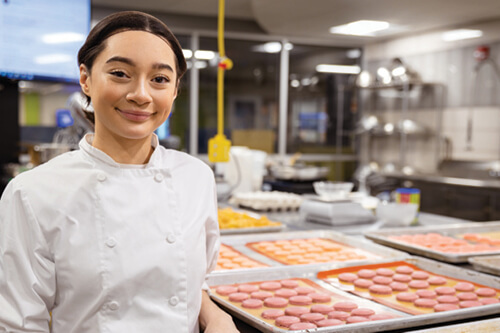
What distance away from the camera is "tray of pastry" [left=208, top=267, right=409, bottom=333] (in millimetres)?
1363

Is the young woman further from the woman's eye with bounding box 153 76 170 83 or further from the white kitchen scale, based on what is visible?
the white kitchen scale

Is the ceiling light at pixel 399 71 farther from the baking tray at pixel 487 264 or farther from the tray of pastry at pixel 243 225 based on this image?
the baking tray at pixel 487 264

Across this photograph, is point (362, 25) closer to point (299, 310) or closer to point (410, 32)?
point (410, 32)

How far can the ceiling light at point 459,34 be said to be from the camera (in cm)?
652

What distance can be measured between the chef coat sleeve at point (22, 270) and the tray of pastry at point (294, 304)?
545 millimetres

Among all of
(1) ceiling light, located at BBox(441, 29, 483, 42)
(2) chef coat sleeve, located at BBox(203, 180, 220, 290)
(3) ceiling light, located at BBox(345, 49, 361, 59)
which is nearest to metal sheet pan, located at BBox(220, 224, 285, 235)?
(2) chef coat sleeve, located at BBox(203, 180, 220, 290)

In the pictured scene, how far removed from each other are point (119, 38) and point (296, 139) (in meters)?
7.24

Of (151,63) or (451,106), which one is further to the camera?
(451,106)

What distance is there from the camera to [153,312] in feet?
3.65

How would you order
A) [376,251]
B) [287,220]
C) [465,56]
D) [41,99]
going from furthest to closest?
[41,99], [465,56], [287,220], [376,251]

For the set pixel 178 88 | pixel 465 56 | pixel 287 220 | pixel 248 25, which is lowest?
Answer: pixel 287 220

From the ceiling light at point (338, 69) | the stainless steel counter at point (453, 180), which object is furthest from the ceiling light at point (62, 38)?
the ceiling light at point (338, 69)

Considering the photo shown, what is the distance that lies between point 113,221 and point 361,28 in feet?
21.6

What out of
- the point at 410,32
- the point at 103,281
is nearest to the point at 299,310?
the point at 103,281
